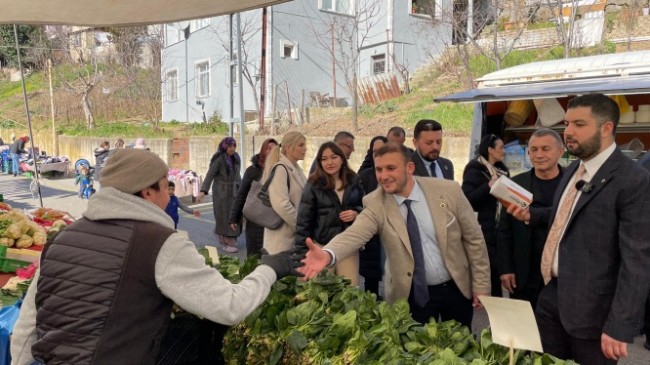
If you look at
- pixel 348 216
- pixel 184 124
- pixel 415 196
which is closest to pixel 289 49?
pixel 184 124

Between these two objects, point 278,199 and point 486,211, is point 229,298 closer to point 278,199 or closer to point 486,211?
point 278,199

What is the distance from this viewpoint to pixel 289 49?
20656 mm

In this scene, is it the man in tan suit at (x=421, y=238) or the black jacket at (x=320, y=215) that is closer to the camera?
the man in tan suit at (x=421, y=238)

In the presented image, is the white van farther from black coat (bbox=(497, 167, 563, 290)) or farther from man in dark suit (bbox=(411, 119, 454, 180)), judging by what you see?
black coat (bbox=(497, 167, 563, 290))

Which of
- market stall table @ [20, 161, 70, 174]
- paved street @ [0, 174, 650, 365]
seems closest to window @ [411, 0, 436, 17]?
paved street @ [0, 174, 650, 365]

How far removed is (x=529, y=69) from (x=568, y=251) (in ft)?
13.8

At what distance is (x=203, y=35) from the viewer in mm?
22391

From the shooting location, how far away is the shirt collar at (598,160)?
2.47 m

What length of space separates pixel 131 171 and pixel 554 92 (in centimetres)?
447

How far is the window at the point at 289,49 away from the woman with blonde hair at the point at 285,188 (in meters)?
15.5

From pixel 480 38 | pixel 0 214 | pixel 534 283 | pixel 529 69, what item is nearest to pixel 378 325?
pixel 534 283

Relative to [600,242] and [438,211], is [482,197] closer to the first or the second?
[438,211]

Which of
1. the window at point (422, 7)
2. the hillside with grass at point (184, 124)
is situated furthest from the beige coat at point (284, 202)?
the window at point (422, 7)

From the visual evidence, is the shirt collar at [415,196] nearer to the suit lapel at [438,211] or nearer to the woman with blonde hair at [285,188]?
the suit lapel at [438,211]
